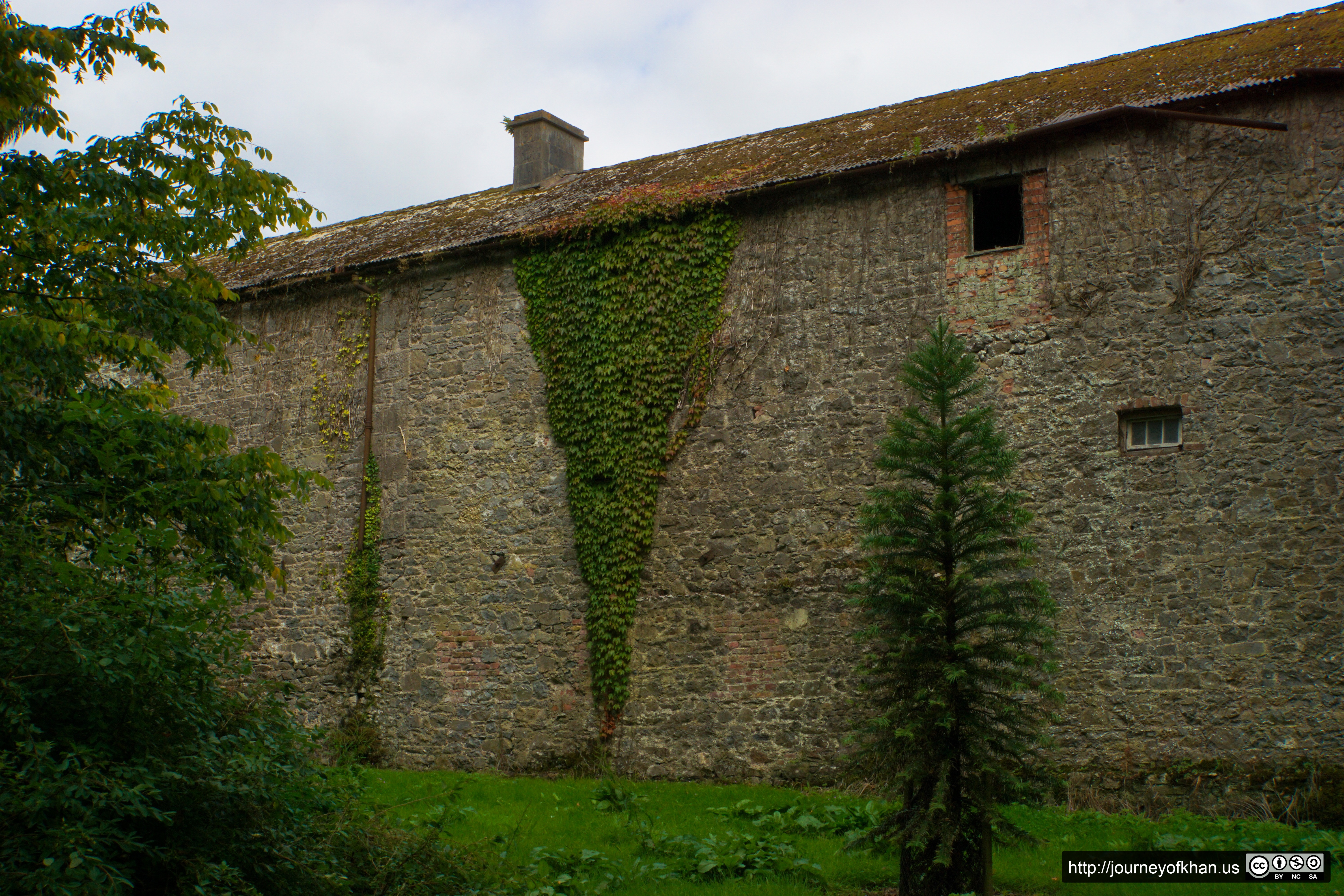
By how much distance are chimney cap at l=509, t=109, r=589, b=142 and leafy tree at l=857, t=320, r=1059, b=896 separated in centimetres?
1186

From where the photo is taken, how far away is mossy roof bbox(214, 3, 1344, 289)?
10789 millimetres

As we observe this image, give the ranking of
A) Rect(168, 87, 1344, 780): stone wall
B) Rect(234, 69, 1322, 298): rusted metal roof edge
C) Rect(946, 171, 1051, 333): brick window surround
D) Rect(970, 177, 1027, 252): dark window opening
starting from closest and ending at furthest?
Rect(168, 87, 1344, 780): stone wall < Rect(234, 69, 1322, 298): rusted metal roof edge < Rect(946, 171, 1051, 333): brick window surround < Rect(970, 177, 1027, 252): dark window opening

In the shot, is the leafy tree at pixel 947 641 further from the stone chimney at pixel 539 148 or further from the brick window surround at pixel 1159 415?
the stone chimney at pixel 539 148

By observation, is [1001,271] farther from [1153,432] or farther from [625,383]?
[625,383]

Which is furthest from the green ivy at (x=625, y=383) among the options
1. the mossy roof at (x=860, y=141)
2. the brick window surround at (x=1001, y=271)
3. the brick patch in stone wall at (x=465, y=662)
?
the brick window surround at (x=1001, y=271)

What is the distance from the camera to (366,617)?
13648 millimetres

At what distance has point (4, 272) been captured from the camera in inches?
311

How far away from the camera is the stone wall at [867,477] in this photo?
31.4 ft

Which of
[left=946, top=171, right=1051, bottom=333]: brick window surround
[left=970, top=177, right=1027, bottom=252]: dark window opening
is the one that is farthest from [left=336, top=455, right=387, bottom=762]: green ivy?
[left=970, top=177, right=1027, bottom=252]: dark window opening

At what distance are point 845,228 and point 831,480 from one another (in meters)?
2.70

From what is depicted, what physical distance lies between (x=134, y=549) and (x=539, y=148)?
12.1 meters

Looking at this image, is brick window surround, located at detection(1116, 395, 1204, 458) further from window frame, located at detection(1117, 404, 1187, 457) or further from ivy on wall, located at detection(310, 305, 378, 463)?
ivy on wall, located at detection(310, 305, 378, 463)

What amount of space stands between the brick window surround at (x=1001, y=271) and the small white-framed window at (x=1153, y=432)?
1.29 m

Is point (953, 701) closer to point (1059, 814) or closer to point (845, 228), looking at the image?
point (1059, 814)
